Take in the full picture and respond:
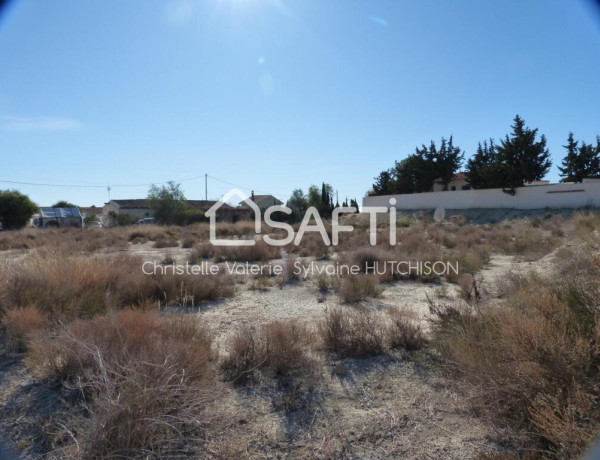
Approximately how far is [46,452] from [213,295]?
17.7ft

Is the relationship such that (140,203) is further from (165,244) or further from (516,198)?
(516,198)

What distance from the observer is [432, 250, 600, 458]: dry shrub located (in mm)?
2588

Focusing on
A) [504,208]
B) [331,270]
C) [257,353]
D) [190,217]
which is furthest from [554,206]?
[190,217]

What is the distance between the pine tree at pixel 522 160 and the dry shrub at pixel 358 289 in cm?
3054

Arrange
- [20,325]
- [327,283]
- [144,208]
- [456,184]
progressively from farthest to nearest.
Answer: [144,208] < [456,184] < [327,283] < [20,325]

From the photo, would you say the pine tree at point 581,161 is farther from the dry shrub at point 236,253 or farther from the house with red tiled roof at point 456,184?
the dry shrub at point 236,253

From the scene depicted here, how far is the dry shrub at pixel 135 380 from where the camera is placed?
2750mm

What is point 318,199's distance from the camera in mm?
61062

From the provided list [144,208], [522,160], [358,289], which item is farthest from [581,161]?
[144,208]

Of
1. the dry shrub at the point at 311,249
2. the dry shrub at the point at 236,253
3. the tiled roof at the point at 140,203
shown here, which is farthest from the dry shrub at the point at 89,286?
the tiled roof at the point at 140,203

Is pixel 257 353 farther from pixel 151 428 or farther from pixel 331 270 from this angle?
pixel 331 270

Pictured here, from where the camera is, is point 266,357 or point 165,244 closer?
point 266,357

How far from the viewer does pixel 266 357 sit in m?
4.41

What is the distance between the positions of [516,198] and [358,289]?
30.6 meters
